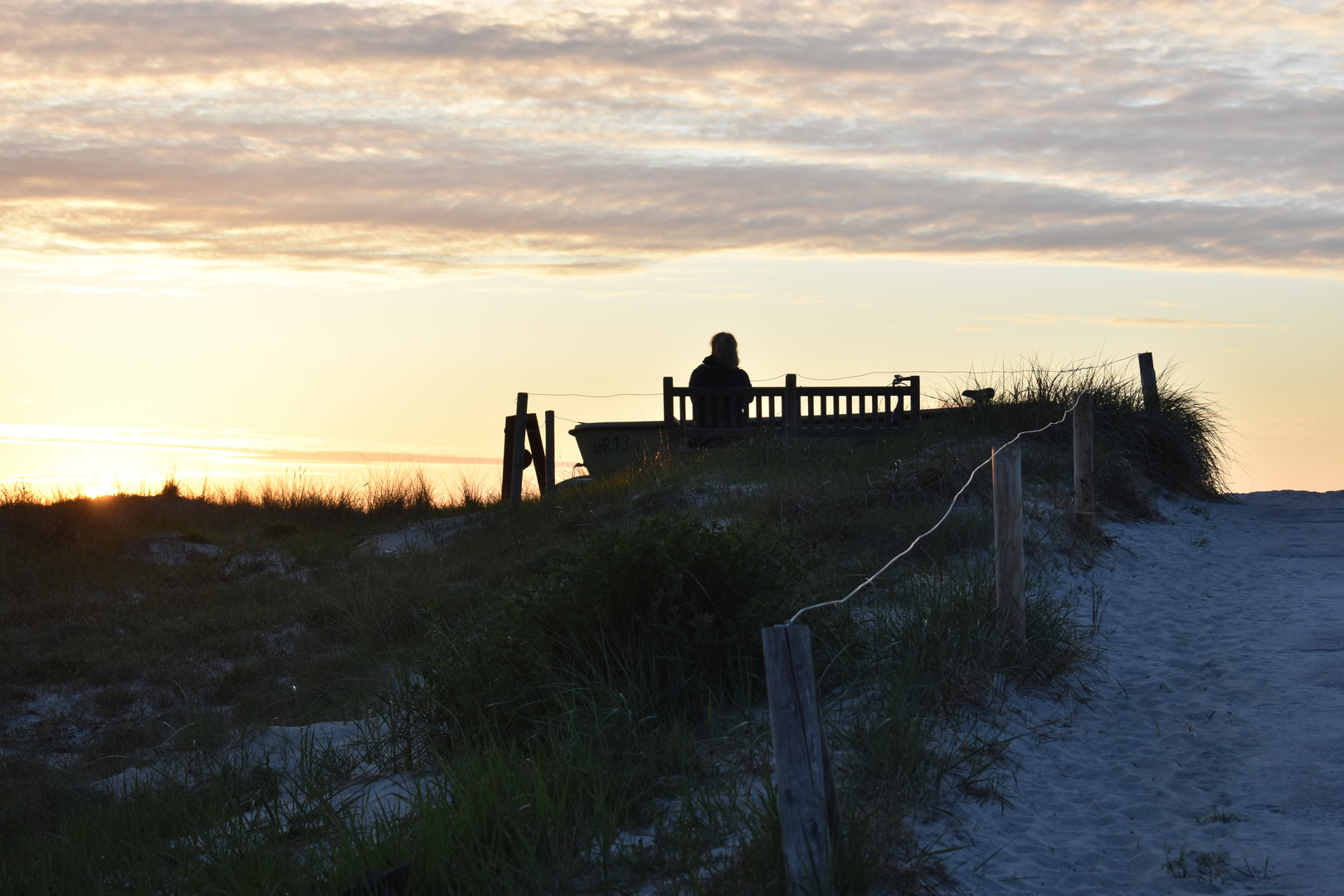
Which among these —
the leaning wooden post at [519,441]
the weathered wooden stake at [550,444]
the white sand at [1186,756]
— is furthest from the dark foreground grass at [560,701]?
the weathered wooden stake at [550,444]

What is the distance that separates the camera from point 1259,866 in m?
3.45

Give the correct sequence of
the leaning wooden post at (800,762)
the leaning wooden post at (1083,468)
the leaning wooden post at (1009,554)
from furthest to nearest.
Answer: the leaning wooden post at (1083,468)
the leaning wooden post at (1009,554)
the leaning wooden post at (800,762)

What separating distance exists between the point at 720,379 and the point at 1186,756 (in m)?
9.42

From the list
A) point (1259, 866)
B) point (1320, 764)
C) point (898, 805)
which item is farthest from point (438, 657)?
point (1320, 764)

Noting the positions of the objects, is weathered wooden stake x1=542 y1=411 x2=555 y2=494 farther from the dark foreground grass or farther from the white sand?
the white sand

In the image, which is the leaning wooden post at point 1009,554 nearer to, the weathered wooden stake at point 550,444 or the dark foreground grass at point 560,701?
the dark foreground grass at point 560,701

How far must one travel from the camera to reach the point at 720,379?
44.5ft

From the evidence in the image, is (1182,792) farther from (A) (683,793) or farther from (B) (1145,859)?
(A) (683,793)

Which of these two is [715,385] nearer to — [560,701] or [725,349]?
[725,349]


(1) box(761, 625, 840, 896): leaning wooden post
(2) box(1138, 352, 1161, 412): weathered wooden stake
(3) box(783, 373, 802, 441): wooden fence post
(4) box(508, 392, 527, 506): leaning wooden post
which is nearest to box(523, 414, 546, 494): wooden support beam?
(4) box(508, 392, 527, 506): leaning wooden post

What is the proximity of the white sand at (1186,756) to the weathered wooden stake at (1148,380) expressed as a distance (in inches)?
200

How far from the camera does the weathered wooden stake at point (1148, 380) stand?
42.4ft

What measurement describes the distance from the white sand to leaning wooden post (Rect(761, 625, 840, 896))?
2.40ft

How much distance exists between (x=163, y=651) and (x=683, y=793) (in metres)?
6.61
